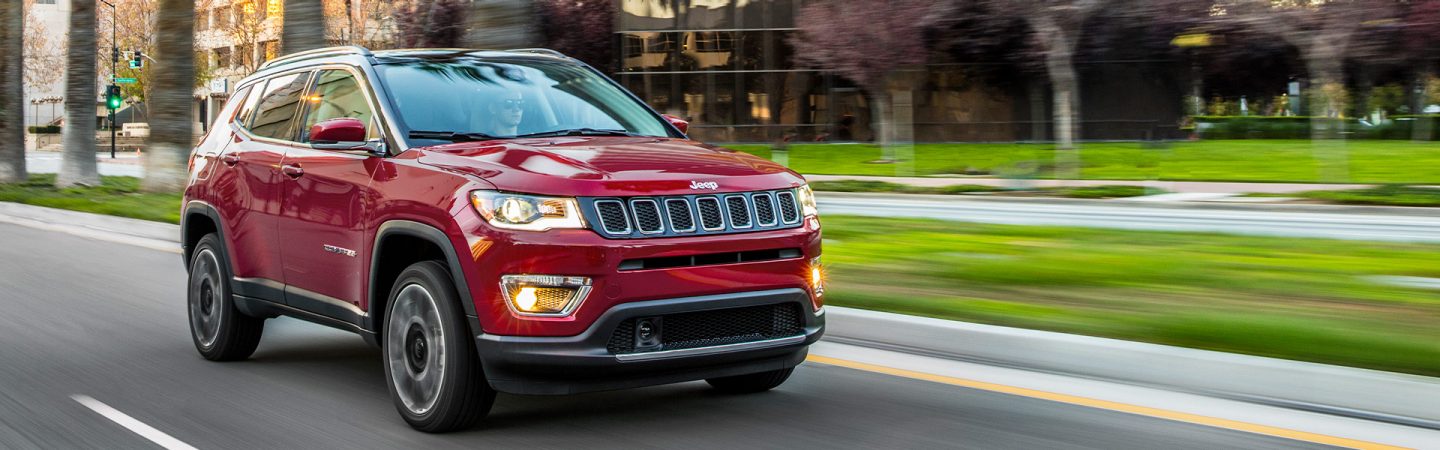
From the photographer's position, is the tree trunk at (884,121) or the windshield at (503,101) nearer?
the windshield at (503,101)

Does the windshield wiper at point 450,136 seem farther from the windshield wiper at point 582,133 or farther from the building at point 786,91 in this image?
the building at point 786,91

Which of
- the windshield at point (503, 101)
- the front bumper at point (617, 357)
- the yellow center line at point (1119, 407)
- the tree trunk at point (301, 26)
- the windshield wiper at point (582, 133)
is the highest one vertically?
the tree trunk at point (301, 26)

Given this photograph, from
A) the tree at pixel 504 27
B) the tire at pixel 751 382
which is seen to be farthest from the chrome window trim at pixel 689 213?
the tree at pixel 504 27

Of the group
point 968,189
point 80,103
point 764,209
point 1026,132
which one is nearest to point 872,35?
point 968,189

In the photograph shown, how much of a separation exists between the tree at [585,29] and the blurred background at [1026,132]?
0.28ft

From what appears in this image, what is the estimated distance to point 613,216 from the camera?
212 inches

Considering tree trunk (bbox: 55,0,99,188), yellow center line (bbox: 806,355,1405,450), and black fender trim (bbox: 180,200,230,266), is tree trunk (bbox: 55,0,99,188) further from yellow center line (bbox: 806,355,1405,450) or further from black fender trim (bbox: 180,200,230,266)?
yellow center line (bbox: 806,355,1405,450)

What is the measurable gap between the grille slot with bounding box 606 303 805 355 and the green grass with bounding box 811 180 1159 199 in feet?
62.6

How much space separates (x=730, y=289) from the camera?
5.58m

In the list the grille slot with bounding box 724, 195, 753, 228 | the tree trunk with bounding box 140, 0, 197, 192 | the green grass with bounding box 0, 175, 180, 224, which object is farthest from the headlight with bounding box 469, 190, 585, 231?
the tree trunk with bounding box 140, 0, 197, 192

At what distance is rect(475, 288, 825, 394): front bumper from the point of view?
539 centimetres

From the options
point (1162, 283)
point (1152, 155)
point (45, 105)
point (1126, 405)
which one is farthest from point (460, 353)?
point (45, 105)

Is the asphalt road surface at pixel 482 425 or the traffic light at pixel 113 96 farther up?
the traffic light at pixel 113 96

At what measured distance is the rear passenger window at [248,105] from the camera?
7934mm
